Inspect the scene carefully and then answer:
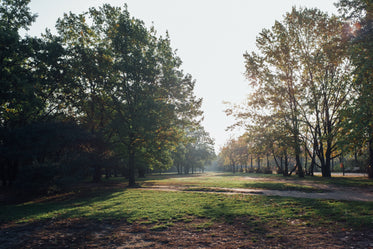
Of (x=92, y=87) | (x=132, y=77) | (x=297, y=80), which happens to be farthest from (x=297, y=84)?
(x=92, y=87)

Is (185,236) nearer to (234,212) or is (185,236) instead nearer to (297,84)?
(234,212)

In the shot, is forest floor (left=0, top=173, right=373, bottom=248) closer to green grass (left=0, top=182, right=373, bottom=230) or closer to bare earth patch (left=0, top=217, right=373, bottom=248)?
bare earth patch (left=0, top=217, right=373, bottom=248)

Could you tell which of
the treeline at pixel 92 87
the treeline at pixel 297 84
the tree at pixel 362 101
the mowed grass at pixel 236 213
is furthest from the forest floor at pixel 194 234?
the treeline at pixel 297 84

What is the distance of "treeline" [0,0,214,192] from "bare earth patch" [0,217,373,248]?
32.7ft

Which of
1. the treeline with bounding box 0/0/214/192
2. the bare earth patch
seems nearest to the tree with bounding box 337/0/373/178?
the bare earth patch

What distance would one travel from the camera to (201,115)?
854 inches

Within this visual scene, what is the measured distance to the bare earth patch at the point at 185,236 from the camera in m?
5.71

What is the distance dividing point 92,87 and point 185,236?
21.9 m

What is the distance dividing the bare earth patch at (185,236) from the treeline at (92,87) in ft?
32.7

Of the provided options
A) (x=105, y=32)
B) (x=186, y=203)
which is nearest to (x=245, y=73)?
(x=105, y=32)

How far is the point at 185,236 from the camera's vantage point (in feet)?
21.3

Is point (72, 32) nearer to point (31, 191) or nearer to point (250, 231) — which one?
point (31, 191)

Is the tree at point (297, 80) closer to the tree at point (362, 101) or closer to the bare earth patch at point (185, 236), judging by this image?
the tree at point (362, 101)

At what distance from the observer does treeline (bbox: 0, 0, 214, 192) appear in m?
17.5
